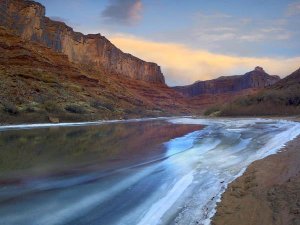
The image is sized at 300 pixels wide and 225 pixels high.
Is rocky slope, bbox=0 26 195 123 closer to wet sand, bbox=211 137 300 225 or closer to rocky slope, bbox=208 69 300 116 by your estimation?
rocky slope, bbox=208 69 300 116

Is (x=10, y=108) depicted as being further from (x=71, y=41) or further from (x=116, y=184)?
(x=71, y=41)

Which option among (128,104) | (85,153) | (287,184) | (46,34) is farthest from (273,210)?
(46,34)

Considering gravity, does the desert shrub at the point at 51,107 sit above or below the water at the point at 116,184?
above

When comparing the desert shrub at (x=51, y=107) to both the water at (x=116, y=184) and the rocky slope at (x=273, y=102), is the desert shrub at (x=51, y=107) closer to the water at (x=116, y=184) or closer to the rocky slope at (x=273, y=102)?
the water at (x=116, y=184)

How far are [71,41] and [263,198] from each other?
4507 inches

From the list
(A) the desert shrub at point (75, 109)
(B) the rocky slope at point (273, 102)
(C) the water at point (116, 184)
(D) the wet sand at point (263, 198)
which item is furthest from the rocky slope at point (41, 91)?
(D) the wet sand at point (263, 198)

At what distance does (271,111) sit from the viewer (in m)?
63.9

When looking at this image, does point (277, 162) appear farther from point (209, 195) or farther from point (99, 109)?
point (99, 109)

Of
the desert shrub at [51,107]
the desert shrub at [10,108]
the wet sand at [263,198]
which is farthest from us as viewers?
the desert shrub at [51,107]

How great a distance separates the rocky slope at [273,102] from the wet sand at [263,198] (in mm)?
50051

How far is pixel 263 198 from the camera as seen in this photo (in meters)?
8.10

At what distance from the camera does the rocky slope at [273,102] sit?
60.6m

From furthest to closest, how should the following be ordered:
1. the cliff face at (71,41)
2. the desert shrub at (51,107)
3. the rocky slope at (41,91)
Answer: the cliff face at (71,41) → the desert shrub at (51,107) → the rocky slope at (41,91)

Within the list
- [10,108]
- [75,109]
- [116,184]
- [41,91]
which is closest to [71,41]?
[41,91]
